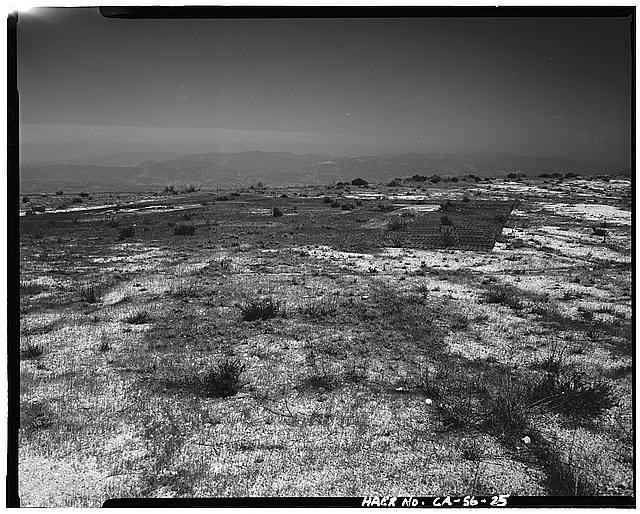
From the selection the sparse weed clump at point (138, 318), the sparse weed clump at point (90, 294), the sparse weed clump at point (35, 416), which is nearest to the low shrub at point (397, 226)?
the sparse weed clump at point (138, 318)

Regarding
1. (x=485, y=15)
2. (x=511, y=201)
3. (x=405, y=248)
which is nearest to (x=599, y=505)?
(x=485, y=15)

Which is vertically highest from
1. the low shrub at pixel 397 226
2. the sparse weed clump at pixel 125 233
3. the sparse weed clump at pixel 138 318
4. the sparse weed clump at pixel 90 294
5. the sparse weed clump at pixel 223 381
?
the low shrub at pixel 397 226

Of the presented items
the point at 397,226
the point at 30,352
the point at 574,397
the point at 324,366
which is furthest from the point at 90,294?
the point at 397,226

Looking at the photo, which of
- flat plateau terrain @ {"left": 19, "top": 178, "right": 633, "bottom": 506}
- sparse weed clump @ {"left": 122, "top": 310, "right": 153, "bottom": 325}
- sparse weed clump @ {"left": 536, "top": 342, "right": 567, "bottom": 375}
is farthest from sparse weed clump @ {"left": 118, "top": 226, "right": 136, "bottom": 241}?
sparse weed clump @ {"left": 536, "top": 342, "right": 567, "bottom": 375}

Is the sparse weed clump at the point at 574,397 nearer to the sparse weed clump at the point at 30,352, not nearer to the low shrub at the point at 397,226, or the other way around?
the sparse weed clump at the point at 30,352

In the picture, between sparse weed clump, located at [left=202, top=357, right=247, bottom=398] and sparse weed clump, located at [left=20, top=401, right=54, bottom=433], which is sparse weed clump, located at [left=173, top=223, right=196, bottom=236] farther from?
sparse weed clump, located at [left=20, top=401, right=54, bottom=433]

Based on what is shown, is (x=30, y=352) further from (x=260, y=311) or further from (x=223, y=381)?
(x=260, y=311)
